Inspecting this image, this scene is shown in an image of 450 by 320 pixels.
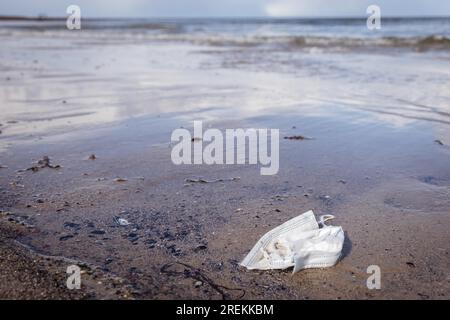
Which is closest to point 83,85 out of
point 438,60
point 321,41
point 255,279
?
point 255,279

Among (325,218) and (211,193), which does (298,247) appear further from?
(211,193)

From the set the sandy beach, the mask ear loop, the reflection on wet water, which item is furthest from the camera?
the reflection on wet water

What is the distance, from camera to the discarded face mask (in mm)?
2668

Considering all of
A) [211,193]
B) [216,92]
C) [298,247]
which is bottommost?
[298,247]

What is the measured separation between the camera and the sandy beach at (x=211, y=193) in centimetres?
257

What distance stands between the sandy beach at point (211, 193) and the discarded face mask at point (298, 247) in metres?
0.06

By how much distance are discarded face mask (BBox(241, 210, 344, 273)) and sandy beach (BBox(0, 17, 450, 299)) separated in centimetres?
6

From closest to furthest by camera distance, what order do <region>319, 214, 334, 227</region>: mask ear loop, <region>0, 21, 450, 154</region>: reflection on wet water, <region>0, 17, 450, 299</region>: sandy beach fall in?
1. <region>0, 17, 450, 299</region>: sandy beach
2. <region>319, 214, 334, 227</region>: mask ear loop
3. <region>0, 21, 450, 154</region>: reflection on wet water

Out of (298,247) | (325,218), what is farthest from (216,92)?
Answer: (298,247)

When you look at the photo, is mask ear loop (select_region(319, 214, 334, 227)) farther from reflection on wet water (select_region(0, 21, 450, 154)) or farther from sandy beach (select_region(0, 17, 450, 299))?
reflection on wet water (select_region(0, 21, 450, 154))

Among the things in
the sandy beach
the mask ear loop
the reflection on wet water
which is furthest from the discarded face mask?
the reflection on wet water

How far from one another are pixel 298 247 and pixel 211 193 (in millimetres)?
1246

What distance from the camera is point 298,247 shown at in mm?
2764

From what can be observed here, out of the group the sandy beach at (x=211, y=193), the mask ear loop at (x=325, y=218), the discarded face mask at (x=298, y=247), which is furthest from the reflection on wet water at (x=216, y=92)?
the discarded face mask at (x=298, y=247)
